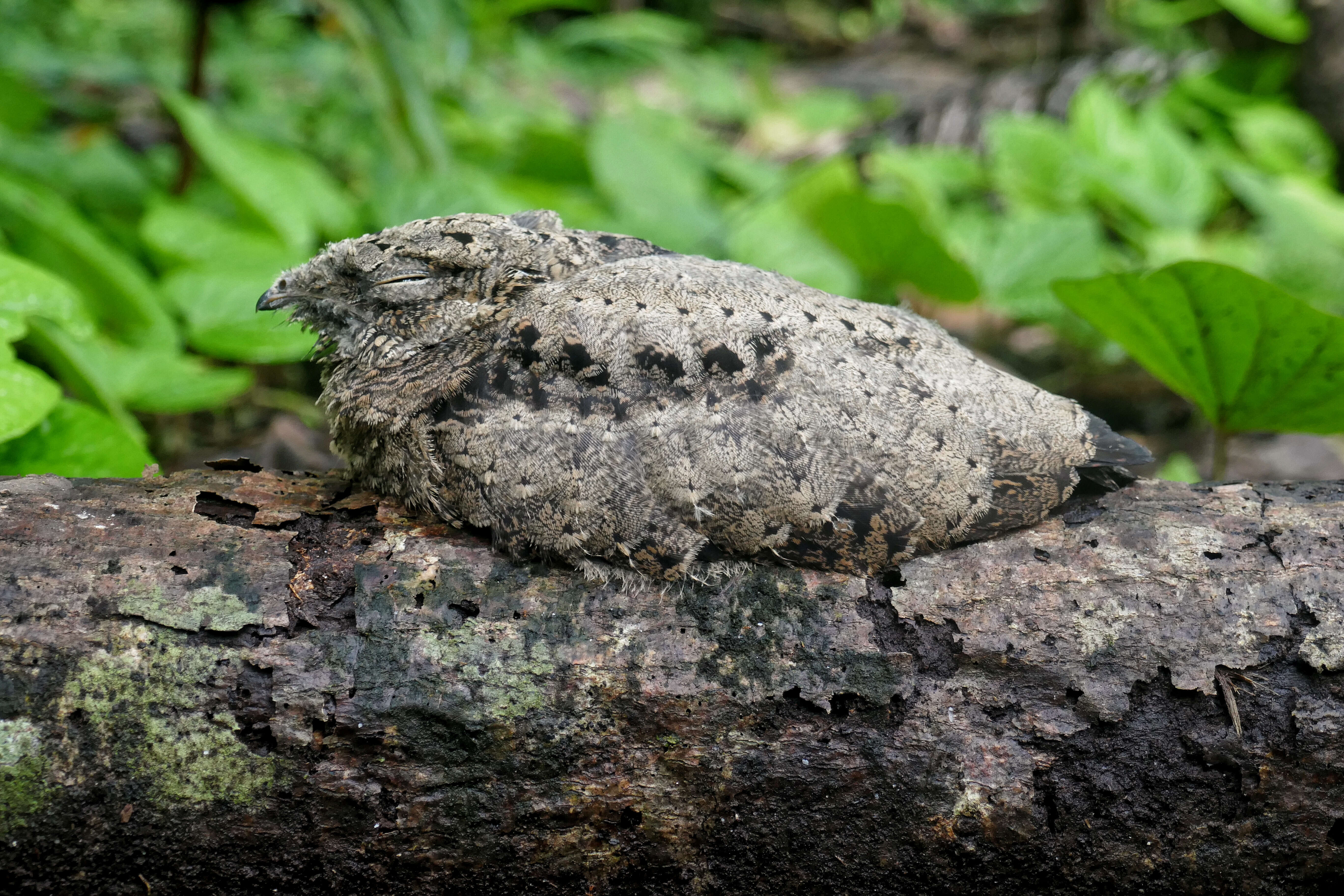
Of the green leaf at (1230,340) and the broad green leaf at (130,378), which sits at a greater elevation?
the green leaf at (1230,340)

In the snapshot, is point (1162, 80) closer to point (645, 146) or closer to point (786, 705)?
point (645, 146)

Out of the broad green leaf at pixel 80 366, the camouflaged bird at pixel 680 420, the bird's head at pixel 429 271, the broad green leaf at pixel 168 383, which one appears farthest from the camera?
the broad green leaf at pixel 168 383

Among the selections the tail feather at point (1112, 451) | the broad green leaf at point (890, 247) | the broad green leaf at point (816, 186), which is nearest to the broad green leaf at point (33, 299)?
the tail feather at point (1112, 451)

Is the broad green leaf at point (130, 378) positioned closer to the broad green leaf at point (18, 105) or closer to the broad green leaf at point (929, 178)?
the broad green leaf at point (18, 105)

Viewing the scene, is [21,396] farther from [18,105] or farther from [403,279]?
[18,105]

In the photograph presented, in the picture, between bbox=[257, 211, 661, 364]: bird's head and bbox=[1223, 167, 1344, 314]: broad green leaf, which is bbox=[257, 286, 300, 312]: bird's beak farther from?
bbox=[1223, 167, 1344, 314]: broad green leaf

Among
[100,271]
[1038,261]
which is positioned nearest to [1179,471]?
[1038,261]
